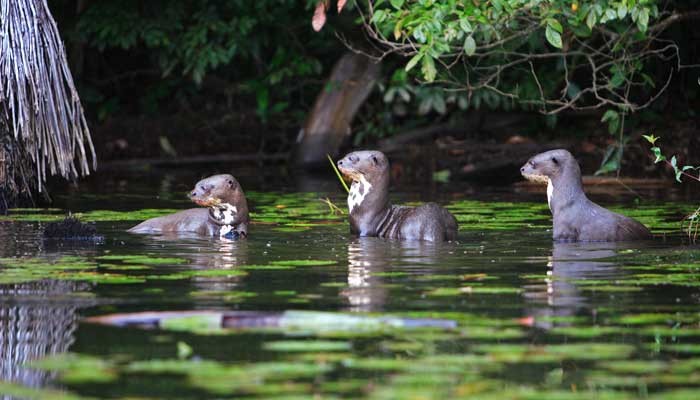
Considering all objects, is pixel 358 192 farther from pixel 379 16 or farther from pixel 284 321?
pixel 284 321

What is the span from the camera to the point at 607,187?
16.1m

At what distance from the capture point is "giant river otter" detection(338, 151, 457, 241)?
34.2 feet

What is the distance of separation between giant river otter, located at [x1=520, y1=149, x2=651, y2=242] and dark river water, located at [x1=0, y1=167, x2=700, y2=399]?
22 cm

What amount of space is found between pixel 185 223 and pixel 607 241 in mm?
3386

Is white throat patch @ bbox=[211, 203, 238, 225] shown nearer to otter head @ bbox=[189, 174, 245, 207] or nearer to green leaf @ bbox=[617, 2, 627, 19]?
otter head @ bbox=[189, 174, 245, 207]

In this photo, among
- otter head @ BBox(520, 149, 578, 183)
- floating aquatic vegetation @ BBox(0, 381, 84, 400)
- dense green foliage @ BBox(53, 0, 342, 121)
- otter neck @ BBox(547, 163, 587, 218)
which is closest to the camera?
floating aquatic vegetation @ BBox(0, 381, 84, 400)

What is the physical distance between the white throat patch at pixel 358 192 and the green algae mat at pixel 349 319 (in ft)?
3.40

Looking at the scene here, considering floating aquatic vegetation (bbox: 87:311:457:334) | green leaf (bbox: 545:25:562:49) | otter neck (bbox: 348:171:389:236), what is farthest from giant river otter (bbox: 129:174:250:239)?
floating aquatic vegetation (bbox: 87:311:457:334)

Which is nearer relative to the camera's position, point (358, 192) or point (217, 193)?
point (217, 193)

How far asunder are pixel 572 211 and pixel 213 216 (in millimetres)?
2895

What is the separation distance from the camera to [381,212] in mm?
11141

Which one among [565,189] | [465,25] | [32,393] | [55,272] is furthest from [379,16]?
[32,393]

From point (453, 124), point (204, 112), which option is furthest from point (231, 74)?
point (453, 124)

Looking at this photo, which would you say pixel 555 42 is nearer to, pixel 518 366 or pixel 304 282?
pixel 304 282
